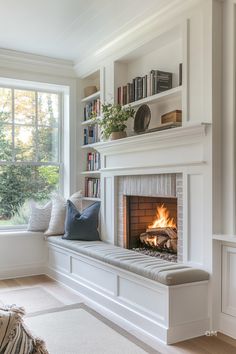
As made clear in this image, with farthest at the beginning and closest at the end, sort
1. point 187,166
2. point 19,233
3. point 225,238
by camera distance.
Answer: point 19,233
point 187,166
point 225,238

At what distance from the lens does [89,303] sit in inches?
147

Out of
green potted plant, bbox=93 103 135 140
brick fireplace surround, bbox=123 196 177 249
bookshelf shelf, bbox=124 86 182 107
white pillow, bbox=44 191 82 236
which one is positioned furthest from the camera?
white pillow, bbox=44 191 82 236

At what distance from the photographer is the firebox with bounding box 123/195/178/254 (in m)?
4.11

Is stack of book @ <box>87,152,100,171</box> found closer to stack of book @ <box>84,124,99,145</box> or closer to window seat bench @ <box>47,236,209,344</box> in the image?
stack of book @ <box>84,124,99,145</box>

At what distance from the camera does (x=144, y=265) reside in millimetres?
3121

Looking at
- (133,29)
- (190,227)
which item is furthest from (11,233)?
(133,29)

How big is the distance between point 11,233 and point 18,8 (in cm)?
270

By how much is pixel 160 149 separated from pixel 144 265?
1121mm

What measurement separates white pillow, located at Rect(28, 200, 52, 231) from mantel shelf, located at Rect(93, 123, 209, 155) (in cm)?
131

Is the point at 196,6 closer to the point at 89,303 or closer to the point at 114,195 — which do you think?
the point at 114,195

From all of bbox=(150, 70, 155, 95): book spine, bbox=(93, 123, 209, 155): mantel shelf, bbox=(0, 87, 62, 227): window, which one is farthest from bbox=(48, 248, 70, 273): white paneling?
bbox=(150, 70, 155, 95): book spine

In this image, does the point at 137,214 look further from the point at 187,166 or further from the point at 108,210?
the point at 187,166

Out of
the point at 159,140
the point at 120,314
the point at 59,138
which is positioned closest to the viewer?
the point at 120,314

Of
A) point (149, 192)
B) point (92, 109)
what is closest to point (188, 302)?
point (149, 192)
